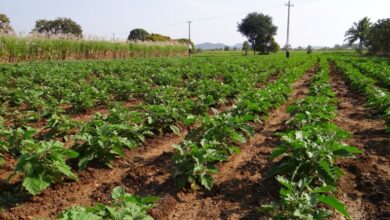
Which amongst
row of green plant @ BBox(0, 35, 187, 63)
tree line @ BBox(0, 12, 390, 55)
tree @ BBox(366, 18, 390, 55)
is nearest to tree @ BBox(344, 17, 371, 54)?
tree line @ BBox(0, 12, 390, 55)

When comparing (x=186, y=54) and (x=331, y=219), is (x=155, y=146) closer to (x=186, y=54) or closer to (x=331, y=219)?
(x=331, y=219)

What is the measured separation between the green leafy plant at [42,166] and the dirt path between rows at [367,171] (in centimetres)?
317

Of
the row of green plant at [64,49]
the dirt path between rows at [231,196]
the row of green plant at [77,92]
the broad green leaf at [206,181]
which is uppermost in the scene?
the row of green plant at [64,49]

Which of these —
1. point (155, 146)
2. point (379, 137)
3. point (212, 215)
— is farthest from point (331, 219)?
point (379, 137)

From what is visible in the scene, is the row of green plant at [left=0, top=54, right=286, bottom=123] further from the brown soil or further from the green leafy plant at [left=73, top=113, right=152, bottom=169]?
the brown soil

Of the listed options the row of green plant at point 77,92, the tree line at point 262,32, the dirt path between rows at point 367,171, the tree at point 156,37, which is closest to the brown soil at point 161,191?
the dirt path between rows at point 367,171

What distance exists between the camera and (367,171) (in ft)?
15.8

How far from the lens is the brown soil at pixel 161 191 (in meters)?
3.80

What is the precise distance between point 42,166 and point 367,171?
13.1 ft

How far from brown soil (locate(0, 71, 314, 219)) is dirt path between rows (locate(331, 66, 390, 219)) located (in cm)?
90

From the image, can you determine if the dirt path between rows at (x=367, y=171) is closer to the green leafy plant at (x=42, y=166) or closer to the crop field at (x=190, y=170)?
the crop field at (x=190, y=170)

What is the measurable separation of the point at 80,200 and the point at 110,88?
6474mm

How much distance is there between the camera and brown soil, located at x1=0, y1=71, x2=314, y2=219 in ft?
12.5

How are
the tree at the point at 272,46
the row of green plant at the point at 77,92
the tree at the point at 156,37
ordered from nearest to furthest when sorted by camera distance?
the row of green plant at the point at 77,92 → the tree at the point at 156,37 → the tree at the point at 272,46
